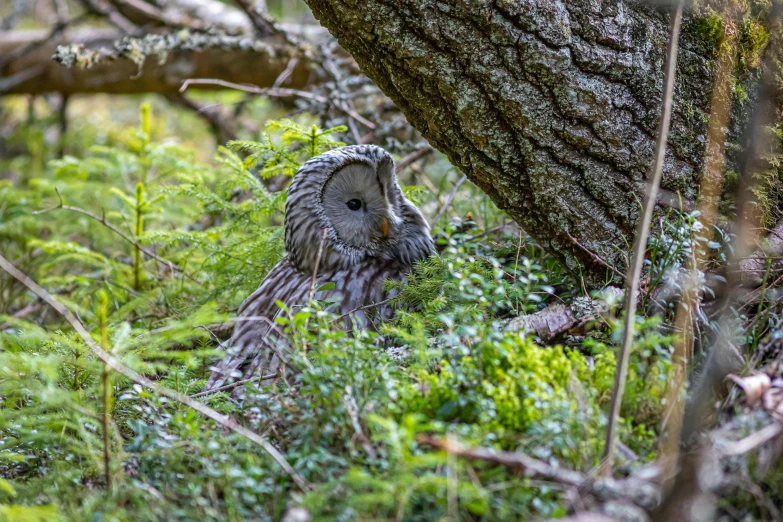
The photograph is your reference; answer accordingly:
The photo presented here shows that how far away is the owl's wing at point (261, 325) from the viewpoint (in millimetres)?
3139

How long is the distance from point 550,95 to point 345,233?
4.35 ft

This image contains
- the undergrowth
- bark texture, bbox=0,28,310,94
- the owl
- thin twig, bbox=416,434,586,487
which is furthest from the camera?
bark texture, bbox=0,28,310,94

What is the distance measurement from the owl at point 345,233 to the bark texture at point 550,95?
672 mm

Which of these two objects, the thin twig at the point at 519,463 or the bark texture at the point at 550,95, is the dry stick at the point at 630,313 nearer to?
the thin twig at the point at 519,463

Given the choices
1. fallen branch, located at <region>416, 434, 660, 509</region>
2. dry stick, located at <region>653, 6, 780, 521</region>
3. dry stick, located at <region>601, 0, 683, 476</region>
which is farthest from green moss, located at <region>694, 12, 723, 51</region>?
fallen branch, located at <region>416, 434, 660, 509</region>

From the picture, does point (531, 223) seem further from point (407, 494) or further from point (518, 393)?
point (407, 494)

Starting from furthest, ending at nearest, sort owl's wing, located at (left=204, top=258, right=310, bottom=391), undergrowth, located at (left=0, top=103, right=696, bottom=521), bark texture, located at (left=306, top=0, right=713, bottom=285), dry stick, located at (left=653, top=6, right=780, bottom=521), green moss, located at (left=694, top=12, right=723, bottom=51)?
owl's wing, located at (left=204, top=258, right=310, bottom=391)
green moss, located at (left=694, top=12, right=723, bottom=51)
bark texture, located at (left=306, top=0, right=713, bottom=285)
undergrowth, located at (left=0, top=103, right=696, bottom=521)
dry stick, located at (left=653, top=6, right=780, bottom=521)

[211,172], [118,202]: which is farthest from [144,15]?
[211,172]

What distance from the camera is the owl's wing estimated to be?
314 cm

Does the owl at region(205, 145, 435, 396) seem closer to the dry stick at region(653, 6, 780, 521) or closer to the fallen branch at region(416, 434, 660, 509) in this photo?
the dry stick at region(653, 6, 780, 521)

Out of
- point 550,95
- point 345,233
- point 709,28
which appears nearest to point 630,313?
point 550,95

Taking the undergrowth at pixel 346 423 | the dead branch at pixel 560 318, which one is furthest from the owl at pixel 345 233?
the dead branch at pixel 560 318

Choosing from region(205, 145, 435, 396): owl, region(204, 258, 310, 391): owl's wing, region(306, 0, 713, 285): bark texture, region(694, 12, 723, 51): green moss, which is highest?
region(694, 12, 723, 51): green moss

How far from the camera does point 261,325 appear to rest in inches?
135
